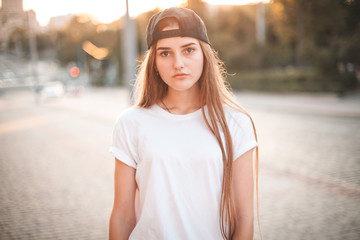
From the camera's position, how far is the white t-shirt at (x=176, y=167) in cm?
162

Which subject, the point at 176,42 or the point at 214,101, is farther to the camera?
the point at 214,101

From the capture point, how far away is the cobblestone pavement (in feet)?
13.8

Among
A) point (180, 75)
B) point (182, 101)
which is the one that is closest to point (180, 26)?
point (180, 75)

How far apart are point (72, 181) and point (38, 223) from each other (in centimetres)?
183

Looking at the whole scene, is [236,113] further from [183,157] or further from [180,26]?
[180,26]

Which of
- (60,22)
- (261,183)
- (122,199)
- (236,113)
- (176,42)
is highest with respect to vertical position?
(60,22)

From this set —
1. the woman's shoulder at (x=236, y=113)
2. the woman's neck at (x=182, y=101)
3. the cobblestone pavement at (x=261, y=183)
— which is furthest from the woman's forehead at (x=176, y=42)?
the cobblestone pavement at (x=261, y=183)

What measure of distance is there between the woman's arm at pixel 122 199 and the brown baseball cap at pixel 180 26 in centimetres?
73

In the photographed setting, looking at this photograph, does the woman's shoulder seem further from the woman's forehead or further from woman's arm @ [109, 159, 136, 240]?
woman's arm @ [109, 159, 136, 240]

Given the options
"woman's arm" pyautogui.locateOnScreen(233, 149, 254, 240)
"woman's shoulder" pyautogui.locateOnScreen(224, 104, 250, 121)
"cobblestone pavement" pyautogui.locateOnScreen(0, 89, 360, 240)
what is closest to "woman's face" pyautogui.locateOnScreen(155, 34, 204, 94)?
"woman's shoulder" pyautogui.locateOnScreen(224, 104, 250, 121)

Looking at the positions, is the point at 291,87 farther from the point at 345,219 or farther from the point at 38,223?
the point at 38,223

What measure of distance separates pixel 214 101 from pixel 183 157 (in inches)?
14.6

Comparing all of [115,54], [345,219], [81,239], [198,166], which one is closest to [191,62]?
[198,166]

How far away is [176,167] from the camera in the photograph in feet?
5.32
